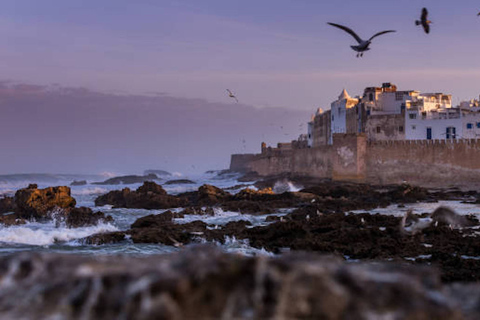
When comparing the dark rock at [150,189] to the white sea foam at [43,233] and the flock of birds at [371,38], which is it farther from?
the flock of birds at [371,38]

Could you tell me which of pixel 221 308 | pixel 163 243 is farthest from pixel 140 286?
pixel 163 243

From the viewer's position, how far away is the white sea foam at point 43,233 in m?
16.8

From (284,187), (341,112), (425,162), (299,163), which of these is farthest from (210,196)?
(341,112)

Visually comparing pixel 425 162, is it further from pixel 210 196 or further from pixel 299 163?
pixel 210 196

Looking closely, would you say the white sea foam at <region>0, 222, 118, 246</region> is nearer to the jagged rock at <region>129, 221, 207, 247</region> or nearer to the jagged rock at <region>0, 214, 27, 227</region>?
the jagged rock at <region>0, 214, 27, 227</region>

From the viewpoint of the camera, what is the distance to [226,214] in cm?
2461

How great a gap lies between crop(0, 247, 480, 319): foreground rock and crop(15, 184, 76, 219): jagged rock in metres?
20.6

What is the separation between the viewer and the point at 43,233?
1791 cm

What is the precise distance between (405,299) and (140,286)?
147 cm

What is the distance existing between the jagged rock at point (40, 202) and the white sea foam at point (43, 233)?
2622mm

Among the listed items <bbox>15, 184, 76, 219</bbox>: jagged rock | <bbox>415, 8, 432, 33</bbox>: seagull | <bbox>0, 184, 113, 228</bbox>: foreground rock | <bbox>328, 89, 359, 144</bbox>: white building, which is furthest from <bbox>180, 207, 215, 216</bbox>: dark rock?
<bbox>328, 89, 359, 144</bbox>: white building

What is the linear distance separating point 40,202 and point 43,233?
5.88 m

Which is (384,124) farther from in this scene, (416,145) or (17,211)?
(17,211)

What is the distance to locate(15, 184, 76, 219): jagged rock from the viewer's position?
901 inches
